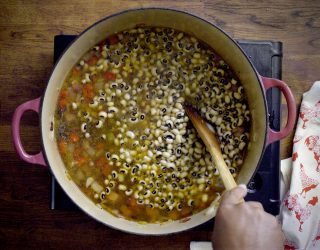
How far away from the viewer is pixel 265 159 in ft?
5.04

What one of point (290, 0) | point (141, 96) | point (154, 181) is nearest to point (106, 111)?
point (141, 96)

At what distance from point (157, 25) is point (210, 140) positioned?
41 centimetres

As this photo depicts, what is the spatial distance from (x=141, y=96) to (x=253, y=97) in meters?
0.36

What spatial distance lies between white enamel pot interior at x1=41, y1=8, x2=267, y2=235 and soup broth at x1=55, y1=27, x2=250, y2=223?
28 mm

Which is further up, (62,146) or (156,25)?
(156,25)

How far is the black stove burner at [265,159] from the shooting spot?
153 centimetres

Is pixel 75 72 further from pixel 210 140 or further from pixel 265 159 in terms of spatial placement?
pixel 265 159

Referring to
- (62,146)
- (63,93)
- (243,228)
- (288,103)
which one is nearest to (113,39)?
(63,93)

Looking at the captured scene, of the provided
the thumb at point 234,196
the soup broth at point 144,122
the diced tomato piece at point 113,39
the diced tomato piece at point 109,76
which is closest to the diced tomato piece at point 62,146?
the soup broth at point 144,122

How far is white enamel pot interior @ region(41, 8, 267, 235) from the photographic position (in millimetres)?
1400

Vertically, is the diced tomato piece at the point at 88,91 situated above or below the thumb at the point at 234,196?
above

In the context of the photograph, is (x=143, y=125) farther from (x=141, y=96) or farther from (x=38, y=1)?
(x=38, y=1)

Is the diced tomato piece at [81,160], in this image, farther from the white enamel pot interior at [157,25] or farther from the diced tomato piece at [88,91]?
the diced tomato piece at [88,91]

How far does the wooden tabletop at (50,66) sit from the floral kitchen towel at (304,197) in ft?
0.20
